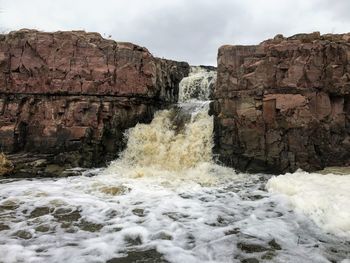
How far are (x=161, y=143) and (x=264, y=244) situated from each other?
756 cm

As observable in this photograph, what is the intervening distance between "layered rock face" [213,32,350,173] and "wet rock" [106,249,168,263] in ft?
23.2

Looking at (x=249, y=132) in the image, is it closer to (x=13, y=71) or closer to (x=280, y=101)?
(x=280, y=101)

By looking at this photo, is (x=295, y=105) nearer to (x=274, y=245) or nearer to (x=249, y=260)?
(x=274, y=245)

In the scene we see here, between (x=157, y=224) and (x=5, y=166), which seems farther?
(x=5, y=166)

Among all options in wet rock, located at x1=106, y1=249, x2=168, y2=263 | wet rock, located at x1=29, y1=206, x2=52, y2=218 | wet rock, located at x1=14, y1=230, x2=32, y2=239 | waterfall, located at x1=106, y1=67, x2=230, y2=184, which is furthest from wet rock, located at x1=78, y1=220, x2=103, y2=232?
waterfall, located at x1=106, y1=67, x2=230, y2=184

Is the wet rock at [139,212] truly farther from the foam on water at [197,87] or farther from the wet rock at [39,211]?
the foam on water at [197,87]

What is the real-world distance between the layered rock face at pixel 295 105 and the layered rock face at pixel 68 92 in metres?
4.22

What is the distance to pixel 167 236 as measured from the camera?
22.6ft

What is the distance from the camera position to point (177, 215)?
8.11m

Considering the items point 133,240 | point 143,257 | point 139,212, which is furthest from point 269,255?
point 139,212

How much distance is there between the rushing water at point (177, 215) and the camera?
6.18 meters

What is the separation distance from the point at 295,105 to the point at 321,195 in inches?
165

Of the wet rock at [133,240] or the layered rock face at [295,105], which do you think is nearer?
the wet rock at [133,240]

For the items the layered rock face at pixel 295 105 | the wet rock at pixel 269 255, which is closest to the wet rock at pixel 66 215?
the wet rock at pixel 269 255
